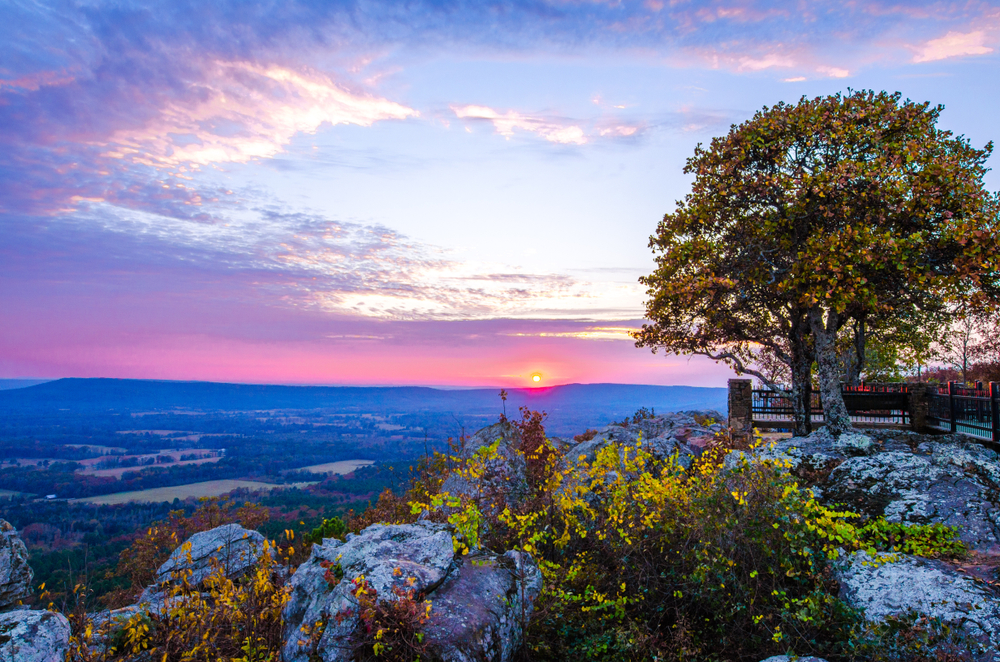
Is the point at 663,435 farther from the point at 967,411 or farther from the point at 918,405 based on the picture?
the point at 918,405

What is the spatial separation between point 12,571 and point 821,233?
19.4m

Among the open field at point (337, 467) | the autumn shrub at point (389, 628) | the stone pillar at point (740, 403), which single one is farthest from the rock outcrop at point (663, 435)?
the open field at point (337, 467)

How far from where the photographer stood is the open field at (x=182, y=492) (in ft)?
382

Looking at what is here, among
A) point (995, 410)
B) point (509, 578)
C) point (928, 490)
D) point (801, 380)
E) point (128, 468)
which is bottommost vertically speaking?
point (128, 468)

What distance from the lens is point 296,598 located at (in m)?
5.75

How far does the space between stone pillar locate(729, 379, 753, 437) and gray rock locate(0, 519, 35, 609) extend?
18.8 metres

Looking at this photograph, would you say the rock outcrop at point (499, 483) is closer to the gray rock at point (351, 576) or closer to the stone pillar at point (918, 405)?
the gray rock at point (351, 576)

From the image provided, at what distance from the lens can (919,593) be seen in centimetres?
514

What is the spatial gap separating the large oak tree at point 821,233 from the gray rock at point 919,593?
33.6 ft

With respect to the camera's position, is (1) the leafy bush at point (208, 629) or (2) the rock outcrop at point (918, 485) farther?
(2) the rock outcrop at point (918, 485)

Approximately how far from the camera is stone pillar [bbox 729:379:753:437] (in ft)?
61.4

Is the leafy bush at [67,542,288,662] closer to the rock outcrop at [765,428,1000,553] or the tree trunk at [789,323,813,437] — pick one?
the rock outcrop at [765,428,1000,553]

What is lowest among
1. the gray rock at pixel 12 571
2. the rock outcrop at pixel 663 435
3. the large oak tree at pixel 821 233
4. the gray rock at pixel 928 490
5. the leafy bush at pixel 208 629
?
the gray rock at pixel 12 571

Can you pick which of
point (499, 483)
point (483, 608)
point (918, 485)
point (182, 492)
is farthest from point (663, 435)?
point (182, 492)
